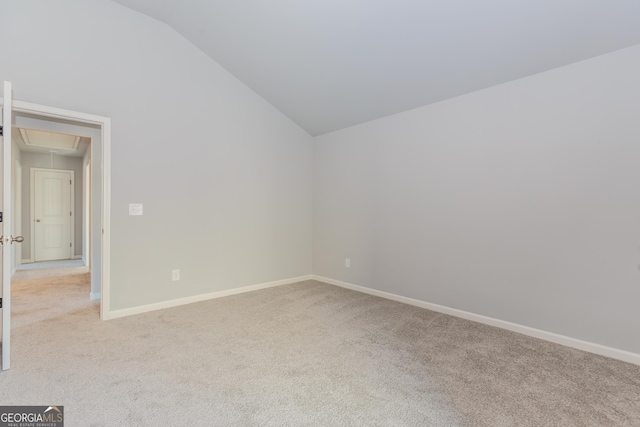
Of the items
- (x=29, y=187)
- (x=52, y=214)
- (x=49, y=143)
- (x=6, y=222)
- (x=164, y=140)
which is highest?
(x=49, y=143)

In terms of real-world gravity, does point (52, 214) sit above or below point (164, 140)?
below

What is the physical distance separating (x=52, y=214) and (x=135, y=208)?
18.3ft

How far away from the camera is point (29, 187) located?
6.63m

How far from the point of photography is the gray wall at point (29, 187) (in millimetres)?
6540

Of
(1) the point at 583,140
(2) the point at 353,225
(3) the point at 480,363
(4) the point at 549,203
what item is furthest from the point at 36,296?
(1) the point at 583,140

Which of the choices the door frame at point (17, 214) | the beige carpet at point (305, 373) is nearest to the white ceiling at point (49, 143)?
the door frame at point (17, 214)

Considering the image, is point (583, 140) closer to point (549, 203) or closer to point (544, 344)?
point (549, 203)

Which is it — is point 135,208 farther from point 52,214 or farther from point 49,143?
point 52,214

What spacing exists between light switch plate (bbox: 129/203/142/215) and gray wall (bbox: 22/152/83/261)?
212 inches

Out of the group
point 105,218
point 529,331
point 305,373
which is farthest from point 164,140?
point 529,331

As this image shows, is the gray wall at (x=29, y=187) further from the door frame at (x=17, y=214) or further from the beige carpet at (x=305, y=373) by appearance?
the beige carpet at (x=305, y=373)

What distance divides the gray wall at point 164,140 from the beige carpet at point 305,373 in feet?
2.57

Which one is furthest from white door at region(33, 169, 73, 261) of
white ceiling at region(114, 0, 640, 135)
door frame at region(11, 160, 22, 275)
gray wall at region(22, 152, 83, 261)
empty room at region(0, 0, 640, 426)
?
white ceiling at region(114, 0, 640, 135)

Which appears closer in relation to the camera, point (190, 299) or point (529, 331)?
point (529, 331)
